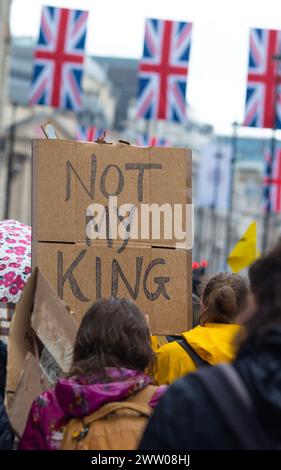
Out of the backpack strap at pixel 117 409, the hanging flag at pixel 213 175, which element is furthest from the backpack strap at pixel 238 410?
the hanging flag at pixel 213 175

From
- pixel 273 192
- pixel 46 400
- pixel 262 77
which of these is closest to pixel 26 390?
pixel 46 400

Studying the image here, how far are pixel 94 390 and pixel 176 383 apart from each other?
0.85 meters

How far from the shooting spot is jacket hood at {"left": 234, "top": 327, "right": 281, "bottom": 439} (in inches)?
92.8

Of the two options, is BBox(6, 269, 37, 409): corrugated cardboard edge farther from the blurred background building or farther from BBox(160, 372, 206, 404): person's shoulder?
the blurred background building

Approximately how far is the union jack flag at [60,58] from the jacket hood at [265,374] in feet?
56.8

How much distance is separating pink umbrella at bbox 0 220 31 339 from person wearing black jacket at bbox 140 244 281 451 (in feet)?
8.64

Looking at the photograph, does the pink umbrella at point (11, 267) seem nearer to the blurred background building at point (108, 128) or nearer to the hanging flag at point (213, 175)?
the blurred background building at point (108, 128)

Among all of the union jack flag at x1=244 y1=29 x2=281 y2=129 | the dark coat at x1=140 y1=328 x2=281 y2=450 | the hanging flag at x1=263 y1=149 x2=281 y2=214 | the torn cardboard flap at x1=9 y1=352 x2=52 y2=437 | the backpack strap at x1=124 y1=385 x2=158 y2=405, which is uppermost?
the union jack flag at x1=244 y1=29 x2=281 y2=129

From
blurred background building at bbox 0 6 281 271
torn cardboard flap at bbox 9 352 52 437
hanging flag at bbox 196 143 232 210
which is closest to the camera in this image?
torn cardboard flap at bbox 9 352 52 437

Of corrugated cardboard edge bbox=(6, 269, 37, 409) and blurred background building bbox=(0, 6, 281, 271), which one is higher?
blurred background building bbox=(0, 6, 281, 271)

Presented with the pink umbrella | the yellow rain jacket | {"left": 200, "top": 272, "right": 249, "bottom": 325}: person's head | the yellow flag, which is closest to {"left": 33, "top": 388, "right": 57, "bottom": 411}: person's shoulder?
the yellow rain jacket

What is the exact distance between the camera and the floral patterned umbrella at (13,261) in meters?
5.17
